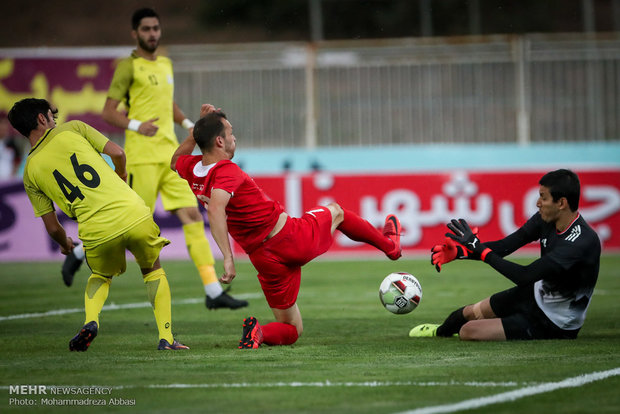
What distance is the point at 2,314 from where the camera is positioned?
10.1 m

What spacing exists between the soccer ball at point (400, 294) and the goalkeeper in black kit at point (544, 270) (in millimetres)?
367

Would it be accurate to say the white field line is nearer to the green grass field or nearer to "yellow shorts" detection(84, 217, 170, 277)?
the green grass field

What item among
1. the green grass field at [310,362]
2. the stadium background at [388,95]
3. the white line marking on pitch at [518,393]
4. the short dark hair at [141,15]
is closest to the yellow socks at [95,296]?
the green grass field at [310,362]

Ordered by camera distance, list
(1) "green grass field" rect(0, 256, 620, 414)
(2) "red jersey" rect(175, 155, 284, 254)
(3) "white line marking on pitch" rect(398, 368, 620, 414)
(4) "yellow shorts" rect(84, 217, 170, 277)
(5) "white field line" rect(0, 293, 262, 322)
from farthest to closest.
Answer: (5) "white field line" rect(0, 293, 262, 322), (4) "yellow shorts" rect(84, 217, 170, 277), (2) "red jersey" rect(175, 155, 284, 254), (1) "green grass field" rect(0, 256, 620, 414), (3) "white line marking on pitch" rect(398, 368, 620, 414)

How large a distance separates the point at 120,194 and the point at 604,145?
15495 mm

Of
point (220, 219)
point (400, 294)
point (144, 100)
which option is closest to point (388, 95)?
point (144, 100)

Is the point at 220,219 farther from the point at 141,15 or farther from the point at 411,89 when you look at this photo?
the point at 411,89

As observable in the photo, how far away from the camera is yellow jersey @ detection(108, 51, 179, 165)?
998 centimetres

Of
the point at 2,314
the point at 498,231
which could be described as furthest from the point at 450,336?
the point at 498,231

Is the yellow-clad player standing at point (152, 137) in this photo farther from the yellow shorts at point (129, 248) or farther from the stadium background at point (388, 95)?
the stadium background at point (388, 95)

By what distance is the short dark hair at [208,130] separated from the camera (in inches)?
282

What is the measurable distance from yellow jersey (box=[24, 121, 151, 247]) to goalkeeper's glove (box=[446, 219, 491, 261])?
2.20m

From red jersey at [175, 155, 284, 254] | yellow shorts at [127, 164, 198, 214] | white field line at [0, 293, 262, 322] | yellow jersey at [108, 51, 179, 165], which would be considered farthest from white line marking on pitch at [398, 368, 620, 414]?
white field line at [0, 293, 262, 322]

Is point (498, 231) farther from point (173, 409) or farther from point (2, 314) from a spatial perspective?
point (173, 409)
